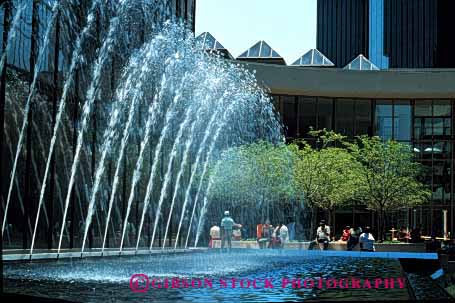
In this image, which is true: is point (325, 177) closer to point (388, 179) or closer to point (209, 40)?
point (388, 179)

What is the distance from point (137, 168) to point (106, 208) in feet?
6.71

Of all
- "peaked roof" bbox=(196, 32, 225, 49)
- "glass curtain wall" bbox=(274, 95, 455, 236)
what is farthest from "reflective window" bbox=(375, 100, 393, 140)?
"peaked roof" bbox=(196, 32, 225, 49)

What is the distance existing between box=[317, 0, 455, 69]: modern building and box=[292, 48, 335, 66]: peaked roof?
77729 millimetres

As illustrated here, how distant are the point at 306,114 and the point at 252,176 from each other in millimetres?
13057

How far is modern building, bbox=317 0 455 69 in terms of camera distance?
130500mm

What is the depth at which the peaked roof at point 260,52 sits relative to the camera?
174 feet

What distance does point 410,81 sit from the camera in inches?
1683

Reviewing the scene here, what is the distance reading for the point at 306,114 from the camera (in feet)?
151

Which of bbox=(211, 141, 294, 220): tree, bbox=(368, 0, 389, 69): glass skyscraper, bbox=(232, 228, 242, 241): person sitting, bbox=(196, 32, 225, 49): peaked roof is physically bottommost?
bbox=(232, 228, 242, 241): person sitting

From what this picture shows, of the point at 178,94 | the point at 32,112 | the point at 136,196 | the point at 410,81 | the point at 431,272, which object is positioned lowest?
the point at 431,272

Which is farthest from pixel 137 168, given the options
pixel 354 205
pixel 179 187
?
pixel 354 205

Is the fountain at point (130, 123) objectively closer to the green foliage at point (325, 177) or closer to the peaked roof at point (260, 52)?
the green foliage at point (325, 177)

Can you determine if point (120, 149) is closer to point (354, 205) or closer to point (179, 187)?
point (179, 187)

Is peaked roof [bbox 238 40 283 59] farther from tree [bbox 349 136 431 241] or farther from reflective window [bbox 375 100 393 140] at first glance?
tree [bbox 349 136 431 241]
